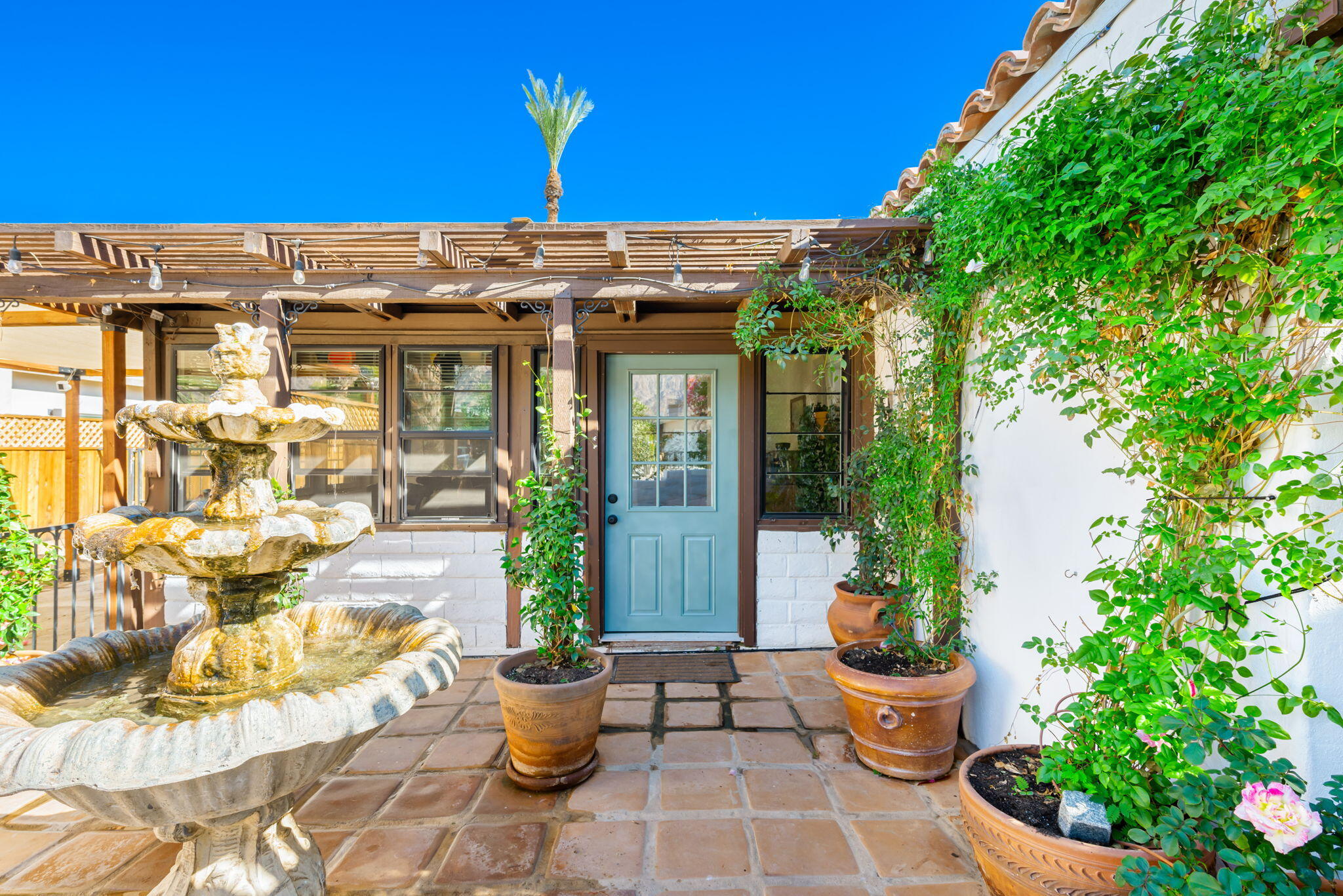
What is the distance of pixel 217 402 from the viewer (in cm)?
160

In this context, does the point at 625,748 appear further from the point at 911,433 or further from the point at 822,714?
the point at 911,433

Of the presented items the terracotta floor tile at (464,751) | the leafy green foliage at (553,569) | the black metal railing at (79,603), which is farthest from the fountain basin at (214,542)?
the black metal railing at (79,603)

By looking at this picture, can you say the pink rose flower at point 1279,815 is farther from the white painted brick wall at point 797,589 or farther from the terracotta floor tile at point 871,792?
the white painted brick wall at point 797,589

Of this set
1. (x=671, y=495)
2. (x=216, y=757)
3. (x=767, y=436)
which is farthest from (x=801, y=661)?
(x=216, y=757)

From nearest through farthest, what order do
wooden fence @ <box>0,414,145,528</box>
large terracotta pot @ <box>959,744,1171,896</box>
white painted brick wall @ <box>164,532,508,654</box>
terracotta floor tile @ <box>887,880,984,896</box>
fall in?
large terracotta pot @ <box>959,744,1171,896</box>, terracotta floor tile @ <box>887,880,984,896</box>, white painted brick wall @ <box>164,532,508,654</box>, wooden fence @ <box>0,414,145,528</box>

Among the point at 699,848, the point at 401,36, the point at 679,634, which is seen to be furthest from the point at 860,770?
the point at 401,36

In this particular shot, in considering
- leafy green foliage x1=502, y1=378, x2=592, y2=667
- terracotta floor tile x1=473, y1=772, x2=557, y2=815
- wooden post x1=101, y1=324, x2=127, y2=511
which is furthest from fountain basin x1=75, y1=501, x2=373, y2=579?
wooden post x1=101, y1=324, x2=127, y2=511

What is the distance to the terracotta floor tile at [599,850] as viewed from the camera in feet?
6.19

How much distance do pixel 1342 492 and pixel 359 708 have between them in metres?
2.14

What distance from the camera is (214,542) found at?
1.45 m

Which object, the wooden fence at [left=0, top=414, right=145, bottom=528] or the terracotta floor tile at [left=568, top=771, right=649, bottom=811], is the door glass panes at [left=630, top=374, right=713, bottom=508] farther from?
the wooden fence at [left=0, top=414, right=145, bottom=528]

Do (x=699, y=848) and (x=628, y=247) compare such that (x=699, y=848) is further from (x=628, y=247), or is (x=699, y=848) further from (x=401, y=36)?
(x=401, y=36)

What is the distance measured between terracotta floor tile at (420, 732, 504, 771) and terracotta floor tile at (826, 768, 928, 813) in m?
1.50

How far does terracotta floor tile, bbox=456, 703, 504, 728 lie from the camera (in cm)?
295
